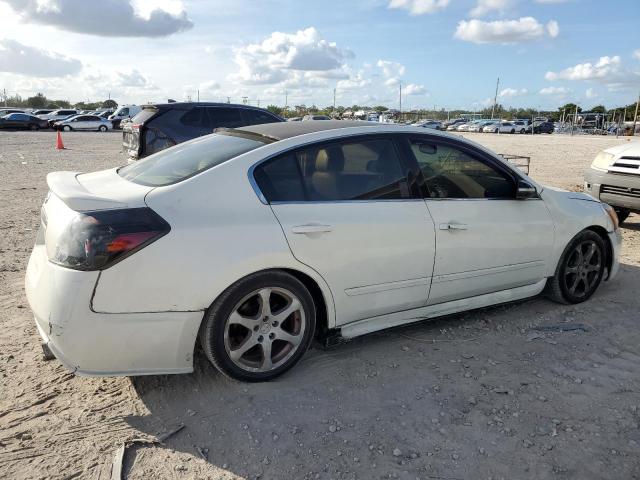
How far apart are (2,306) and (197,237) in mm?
2541

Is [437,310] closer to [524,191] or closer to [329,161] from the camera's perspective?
[524,191]

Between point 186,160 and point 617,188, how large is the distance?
613 cm

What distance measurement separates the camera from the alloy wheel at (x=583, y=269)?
4695 millimetres

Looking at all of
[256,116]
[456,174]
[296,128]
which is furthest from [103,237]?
[256,116]

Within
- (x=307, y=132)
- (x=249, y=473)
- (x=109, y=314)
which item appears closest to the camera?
(x=249, y=473)

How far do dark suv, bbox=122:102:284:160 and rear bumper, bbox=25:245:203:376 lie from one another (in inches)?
276

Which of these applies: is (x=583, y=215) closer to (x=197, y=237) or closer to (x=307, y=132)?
(x=307, y=132)

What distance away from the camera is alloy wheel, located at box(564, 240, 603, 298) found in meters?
4.70

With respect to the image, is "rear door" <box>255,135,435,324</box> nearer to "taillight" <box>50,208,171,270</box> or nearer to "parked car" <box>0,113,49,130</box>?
"taillight" <box>50,208,171,270</box>

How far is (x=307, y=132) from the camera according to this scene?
12.0 ft

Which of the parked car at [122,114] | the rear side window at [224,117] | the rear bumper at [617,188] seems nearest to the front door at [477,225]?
the rear bumper at [617,188]

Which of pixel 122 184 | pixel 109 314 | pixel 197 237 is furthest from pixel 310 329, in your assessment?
pixel 122 184

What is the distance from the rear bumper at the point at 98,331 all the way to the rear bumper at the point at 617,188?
6.34m

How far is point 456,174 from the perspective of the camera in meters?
4.03
